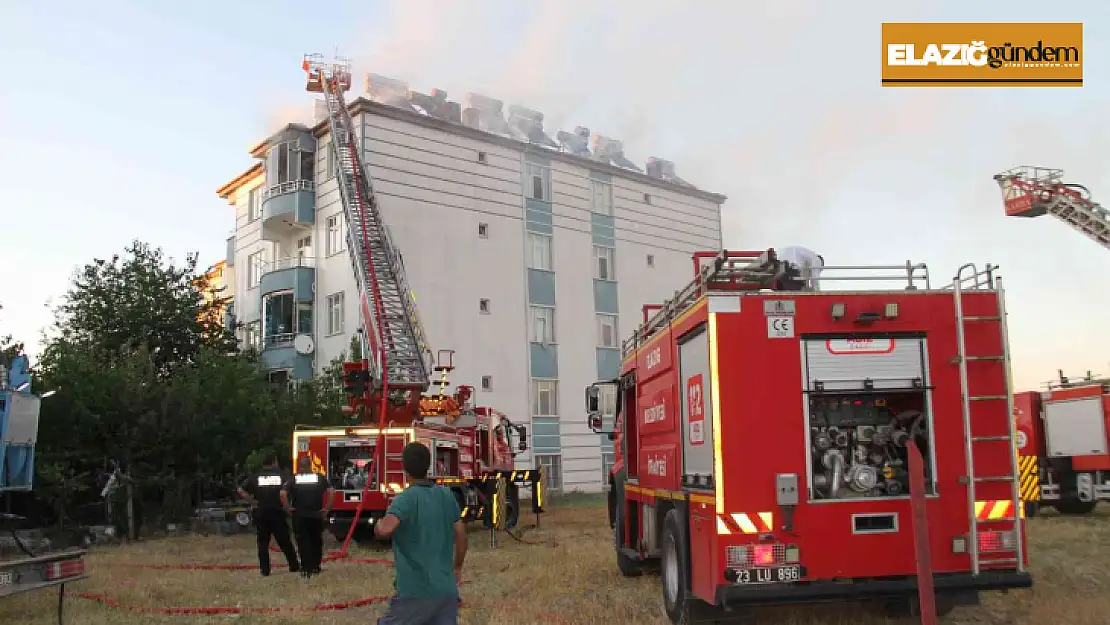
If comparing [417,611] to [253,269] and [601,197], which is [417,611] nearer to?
[601,197]

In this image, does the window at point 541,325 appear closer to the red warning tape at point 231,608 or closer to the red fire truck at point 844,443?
the red warning tape at point 231,608

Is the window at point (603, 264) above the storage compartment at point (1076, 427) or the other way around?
above

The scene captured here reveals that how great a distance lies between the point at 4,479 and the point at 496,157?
27456 millimetres

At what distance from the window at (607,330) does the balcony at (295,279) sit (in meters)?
11.0

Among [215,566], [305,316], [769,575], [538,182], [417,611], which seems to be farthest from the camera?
[538,182]

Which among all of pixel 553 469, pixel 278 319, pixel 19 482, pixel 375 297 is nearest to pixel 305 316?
pixel 278 319

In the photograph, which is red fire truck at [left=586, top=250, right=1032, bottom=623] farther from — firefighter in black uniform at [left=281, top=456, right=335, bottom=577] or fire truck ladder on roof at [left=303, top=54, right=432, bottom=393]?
fire truck ladder on roof at [left=303, top=54, right=432, bottom=393]

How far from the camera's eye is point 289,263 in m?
34.6

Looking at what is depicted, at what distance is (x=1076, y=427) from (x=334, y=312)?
22.6 m

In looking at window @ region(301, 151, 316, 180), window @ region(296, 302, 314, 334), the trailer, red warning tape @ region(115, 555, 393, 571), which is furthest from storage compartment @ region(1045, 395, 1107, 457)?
window @ region(301, 151, 316, 180)

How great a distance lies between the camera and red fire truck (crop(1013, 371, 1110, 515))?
19719mm

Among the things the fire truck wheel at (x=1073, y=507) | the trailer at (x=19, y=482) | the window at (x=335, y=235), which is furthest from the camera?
the window at (x=335, y=235)

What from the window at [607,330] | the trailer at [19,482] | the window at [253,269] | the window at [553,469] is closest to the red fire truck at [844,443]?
the trailer at [19,482]

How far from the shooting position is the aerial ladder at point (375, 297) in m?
18.8
